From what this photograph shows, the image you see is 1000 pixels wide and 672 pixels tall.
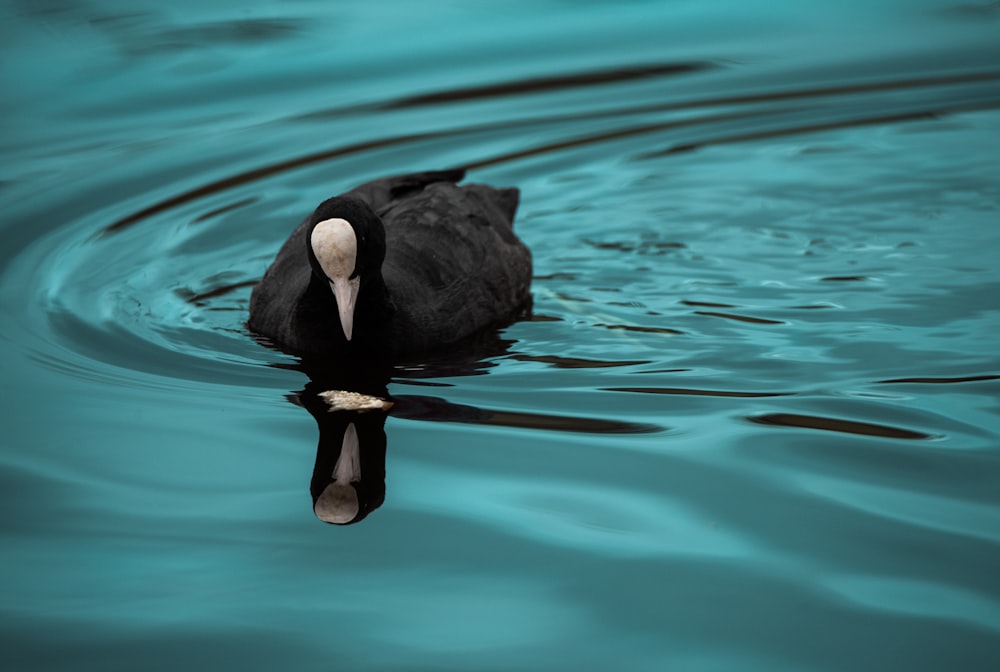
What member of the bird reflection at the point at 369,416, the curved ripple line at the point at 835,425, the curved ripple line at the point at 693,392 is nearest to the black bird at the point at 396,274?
the bird reflection at the point at 369,416

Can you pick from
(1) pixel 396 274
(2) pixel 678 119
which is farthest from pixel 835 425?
(2) pixel 678 119

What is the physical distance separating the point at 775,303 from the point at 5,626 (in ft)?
11.5

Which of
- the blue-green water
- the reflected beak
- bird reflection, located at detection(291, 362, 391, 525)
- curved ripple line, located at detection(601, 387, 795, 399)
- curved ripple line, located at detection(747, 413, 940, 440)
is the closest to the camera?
the blue-green water

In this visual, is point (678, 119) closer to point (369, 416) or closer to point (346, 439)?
point (369, 416)

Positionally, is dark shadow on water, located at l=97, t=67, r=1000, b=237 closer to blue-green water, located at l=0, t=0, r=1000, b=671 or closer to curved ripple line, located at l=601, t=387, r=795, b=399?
blue-green water, located at l=0, t=0, r=1000, b=671

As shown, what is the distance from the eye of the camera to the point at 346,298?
5.10m

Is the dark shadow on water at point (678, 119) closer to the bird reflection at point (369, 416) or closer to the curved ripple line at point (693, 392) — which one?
the bird reflection at point (369, 416)

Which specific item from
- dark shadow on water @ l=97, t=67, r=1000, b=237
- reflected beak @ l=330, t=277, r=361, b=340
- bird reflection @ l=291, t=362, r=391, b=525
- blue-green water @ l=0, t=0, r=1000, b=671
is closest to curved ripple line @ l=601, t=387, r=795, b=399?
blue-green water @ l=0, t=0, r=1000, b=671

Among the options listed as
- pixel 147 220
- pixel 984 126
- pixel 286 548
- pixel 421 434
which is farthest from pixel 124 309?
pixel 984 126

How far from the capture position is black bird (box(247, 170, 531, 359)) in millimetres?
5109

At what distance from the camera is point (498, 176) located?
7988 millimetres

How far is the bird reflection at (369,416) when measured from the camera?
404cm

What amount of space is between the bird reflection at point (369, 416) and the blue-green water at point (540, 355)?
4 centimetres

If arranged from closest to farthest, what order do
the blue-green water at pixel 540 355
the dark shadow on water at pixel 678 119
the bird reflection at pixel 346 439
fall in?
the blue-green water at pixel 540 355 < the bird reflection at pixel 346 439 < the dark shadow on water at pixel 678 119
